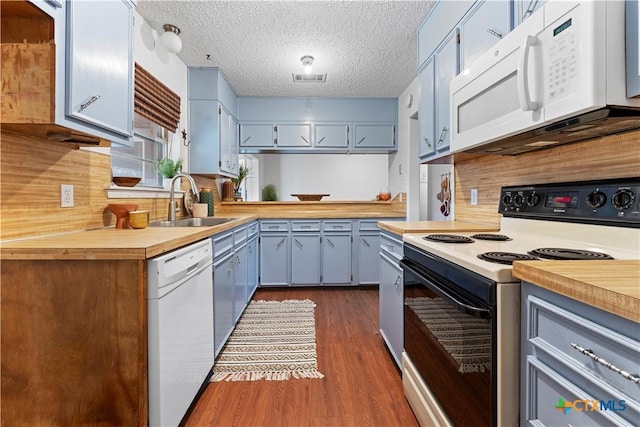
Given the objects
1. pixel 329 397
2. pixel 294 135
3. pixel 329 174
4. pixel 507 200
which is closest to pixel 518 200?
pixel 507 200

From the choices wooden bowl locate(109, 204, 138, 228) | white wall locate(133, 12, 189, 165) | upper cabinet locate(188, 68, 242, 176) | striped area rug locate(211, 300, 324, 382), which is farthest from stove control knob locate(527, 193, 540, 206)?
upper cabinet locate(188, 68, 242, 176)

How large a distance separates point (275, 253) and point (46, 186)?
2470 mm

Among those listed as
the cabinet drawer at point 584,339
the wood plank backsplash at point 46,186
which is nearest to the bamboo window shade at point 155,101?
the wood plank backsplash at point 46,186

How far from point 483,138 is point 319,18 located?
1.68 metres

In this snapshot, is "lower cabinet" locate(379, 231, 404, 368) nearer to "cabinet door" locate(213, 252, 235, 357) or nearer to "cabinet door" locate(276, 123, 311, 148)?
"cabinet door" locate(213, 252, 235, 357)

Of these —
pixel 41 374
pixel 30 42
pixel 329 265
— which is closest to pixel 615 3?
pixel 30 42

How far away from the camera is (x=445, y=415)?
1.17m

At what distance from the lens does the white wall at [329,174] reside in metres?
4.96

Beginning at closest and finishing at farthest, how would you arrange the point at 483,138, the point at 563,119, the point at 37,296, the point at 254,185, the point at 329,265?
the point at 563,119
the point at 37,296
the point at 483,138
the point at 329,265
the point at 254,185

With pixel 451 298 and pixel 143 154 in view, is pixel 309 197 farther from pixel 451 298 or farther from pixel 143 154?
pixel 451 298

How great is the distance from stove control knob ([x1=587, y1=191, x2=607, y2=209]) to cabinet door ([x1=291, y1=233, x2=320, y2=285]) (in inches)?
110

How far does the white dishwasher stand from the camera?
119 cm

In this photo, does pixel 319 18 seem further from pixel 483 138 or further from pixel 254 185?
pixel 254 185

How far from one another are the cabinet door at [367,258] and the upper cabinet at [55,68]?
289 cm
